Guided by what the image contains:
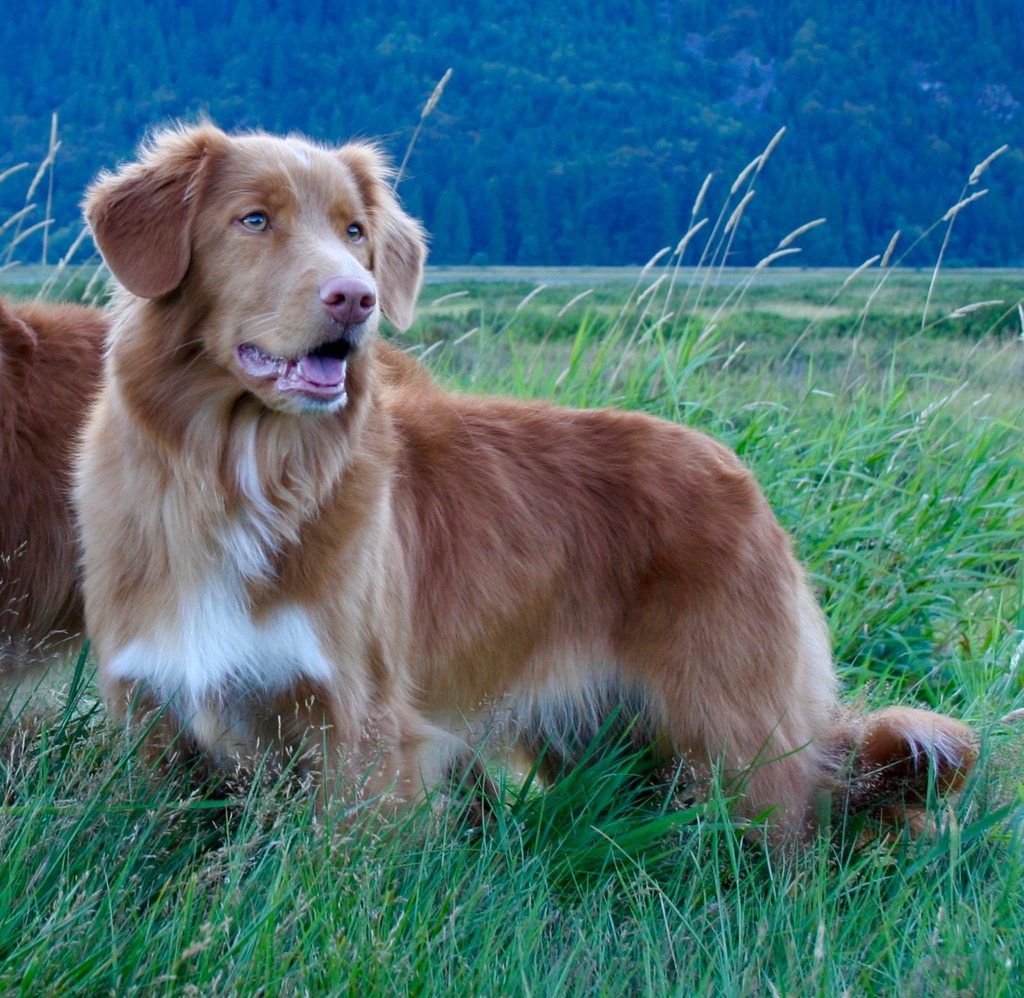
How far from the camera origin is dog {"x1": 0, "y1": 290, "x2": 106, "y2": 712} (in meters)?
3.44

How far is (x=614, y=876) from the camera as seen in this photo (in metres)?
3.04

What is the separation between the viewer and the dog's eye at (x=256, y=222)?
282 cm

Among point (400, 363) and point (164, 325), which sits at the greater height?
point (164, 325)

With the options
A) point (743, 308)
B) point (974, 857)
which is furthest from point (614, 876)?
point (743, 308)

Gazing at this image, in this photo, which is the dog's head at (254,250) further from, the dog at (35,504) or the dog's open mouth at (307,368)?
the dog at (35,504)

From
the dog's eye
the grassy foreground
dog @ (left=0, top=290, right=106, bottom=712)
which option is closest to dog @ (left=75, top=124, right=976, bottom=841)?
the dog's eye

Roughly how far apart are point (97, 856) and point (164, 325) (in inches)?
46.1

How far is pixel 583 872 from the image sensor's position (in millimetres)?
3062

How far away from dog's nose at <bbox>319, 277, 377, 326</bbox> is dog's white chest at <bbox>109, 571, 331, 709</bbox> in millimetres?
657

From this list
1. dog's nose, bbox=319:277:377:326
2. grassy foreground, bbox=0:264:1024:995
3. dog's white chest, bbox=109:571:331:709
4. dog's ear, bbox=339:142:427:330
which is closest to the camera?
grassy foreground, bbox=0:264:1024:995

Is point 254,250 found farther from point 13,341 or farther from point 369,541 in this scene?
point 13,341

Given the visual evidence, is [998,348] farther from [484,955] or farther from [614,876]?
[484,955]

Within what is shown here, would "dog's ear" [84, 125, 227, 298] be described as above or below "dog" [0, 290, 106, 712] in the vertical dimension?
above

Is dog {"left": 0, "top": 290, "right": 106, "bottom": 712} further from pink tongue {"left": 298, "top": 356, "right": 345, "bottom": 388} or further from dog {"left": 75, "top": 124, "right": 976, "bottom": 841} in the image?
pink tongue {"left": 298, "top": 356, "right": 345, "bottom": 388}
